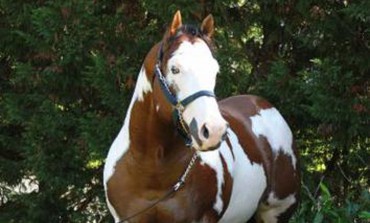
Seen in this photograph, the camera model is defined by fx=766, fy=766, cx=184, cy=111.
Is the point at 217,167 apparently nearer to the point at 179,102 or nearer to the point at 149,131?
the point at 149,131

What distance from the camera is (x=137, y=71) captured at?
20.3 feet

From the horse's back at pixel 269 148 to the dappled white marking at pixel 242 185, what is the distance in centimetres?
11

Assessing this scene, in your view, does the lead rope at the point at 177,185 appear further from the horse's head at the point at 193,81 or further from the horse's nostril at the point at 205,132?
the horse's nostril at the point at 205,132

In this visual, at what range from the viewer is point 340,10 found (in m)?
5.39

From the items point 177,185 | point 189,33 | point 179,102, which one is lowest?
point 177,185

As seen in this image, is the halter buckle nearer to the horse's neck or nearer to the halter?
the halter

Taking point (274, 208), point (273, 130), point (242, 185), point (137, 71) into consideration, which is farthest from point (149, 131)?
point (137, 71)

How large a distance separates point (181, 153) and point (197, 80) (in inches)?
23.9

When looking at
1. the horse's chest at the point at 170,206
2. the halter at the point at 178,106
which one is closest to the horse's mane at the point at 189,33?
the halter at the point at 178,106

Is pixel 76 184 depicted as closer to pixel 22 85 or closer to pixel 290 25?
pixel 22 85

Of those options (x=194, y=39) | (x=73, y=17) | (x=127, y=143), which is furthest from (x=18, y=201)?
(x=194, y=39)

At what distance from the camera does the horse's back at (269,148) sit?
16.3 feet

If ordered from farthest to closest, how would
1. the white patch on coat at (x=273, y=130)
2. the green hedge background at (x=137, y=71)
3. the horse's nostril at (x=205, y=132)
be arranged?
the green hedge background at (x=137, y=71) < the white patch on coat at (x=273, y=130) < the horse's nostril at (x=205, y=132)

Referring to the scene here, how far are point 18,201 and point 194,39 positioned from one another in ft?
13.2
